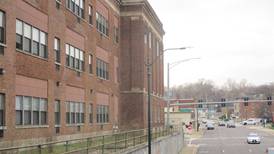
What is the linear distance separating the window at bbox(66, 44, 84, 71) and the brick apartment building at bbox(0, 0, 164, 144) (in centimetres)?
7

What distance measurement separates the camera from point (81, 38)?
38125 mm

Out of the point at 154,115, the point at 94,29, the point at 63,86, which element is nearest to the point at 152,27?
the point at 154,115

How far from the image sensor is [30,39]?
27609 mm

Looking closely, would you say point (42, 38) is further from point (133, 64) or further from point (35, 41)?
point (133, 64)

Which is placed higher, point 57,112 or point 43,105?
point 43,105

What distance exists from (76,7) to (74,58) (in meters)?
3.72

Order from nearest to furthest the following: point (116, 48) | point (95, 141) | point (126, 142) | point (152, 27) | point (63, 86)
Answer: point (95, 141)
point (126, 142)
point (63, 86)
point (116, 48)
point (152, 27)

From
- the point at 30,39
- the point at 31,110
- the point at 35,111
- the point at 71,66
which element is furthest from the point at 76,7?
the point at 31,110

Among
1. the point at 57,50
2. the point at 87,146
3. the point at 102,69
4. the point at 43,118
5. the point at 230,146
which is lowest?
the point at 230,146

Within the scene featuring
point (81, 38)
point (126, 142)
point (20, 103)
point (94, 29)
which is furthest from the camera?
point (94, 29)

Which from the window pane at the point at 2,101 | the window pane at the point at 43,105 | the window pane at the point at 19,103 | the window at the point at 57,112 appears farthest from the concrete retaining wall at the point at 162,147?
the window pane at the point at 2,101

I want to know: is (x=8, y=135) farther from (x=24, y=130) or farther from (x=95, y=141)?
(x=95, y=141)

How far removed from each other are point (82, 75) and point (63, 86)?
5.16m

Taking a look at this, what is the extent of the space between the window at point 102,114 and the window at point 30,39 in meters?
14.4
